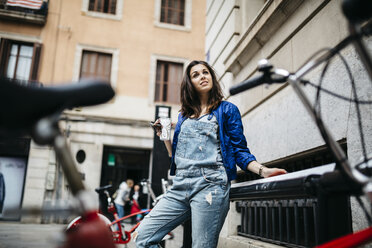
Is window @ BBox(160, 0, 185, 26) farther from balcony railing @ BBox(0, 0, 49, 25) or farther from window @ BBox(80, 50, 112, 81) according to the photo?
balcony railing @ BBox(0, 0, 49, 25)

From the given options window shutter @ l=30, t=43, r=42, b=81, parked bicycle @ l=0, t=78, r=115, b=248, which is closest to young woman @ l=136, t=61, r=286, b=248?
parked bicycle @ l=0, t=78, r=115, b=248

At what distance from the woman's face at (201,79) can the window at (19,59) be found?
1288 centimetres

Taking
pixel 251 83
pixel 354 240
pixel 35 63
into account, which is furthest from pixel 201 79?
pixel 35 63

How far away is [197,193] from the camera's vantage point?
83.5 inches

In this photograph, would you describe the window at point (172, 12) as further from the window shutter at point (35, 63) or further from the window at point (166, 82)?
the window shutter at point (35, 63)

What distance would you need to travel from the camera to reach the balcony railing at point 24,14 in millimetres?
13750

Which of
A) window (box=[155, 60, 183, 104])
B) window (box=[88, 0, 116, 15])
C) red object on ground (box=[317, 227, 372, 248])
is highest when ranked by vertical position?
window (box=[88, 0, 116, 15])

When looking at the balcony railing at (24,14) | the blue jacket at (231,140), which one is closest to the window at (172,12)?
the balcony railing at (24,14)

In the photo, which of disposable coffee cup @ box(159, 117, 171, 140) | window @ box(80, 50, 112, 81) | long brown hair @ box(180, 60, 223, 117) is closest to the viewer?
long brown hair @ box(180, 60, 223, 117)

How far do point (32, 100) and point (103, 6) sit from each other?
1550 cm

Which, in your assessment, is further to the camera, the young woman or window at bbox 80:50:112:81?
window at bbox 80:50:112:81

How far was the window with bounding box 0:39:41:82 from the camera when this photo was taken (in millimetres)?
13883

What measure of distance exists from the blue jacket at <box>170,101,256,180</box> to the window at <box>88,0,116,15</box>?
14.2m

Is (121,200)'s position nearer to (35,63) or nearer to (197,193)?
(35,63)
